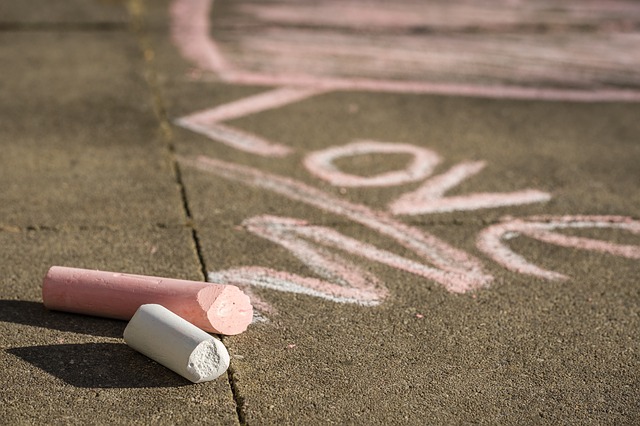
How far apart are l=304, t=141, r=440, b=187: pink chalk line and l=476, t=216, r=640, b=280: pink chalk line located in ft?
2.27

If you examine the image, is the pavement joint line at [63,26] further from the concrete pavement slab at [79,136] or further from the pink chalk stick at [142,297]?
the pink chalk stick at [142,297]

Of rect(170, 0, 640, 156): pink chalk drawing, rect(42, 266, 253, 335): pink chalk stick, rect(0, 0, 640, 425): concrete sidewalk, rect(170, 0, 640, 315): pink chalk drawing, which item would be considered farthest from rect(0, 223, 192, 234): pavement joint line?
rect(170, 0, 640, 156): pink chalk drawing

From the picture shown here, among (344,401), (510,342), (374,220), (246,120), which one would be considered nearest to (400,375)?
(344,401)

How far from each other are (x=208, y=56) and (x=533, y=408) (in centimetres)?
438

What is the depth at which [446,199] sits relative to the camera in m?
4.87

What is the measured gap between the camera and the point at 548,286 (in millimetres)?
4039

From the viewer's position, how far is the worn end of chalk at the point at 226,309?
3.46 m

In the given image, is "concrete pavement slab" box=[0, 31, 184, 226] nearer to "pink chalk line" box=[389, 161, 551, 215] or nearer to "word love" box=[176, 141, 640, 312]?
"word love" box=[176, 141, 640, 312]

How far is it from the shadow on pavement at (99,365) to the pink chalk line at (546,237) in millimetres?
1681

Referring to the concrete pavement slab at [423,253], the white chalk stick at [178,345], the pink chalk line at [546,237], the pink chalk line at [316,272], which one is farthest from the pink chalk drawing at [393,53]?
the white chalk stick at [178,345]

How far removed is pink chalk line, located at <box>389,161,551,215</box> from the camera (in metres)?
4.75

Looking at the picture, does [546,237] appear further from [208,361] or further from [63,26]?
[63,26]

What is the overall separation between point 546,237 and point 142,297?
6.50 feet

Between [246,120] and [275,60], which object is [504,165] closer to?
[246,120]
